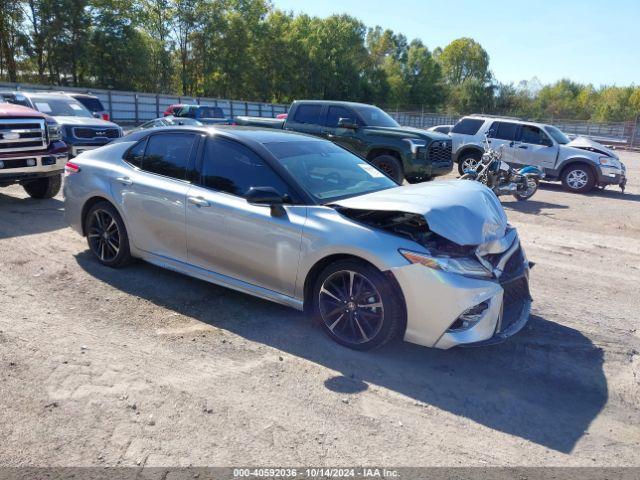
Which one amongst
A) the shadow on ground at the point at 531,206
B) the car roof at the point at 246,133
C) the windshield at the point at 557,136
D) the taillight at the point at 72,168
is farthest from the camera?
the windshield at the point at 557,136

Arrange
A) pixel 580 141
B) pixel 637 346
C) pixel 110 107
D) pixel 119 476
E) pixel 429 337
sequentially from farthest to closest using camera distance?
1. pixel 110 107
2. pixel 580 141
3. pixel 637 346
4. pixel 429 337
5. pixel 119 476

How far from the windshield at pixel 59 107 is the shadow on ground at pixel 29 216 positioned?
4.56 meters

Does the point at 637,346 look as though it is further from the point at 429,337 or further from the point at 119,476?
the point at 119,476

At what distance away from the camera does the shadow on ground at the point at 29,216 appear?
24.5 ft

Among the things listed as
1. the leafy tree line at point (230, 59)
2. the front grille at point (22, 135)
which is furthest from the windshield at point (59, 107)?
the leafy tree line at point (230, 59)

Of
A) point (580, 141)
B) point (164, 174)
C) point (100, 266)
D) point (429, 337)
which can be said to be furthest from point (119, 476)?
point (580, 141)

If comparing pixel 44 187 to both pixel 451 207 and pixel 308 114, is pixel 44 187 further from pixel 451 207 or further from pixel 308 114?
pixel 451 207

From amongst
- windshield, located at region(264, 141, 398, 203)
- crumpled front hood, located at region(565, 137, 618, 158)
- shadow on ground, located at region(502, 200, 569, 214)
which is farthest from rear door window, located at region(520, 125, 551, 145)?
windshield, located at region(264, 141, 398, 203)

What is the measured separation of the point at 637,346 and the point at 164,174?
458 cm

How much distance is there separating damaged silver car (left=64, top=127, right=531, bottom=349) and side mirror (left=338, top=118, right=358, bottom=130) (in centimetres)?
714

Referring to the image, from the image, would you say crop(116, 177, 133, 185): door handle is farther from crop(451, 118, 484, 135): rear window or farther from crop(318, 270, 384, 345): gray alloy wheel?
crop(451, 118, 484, 135): rear window

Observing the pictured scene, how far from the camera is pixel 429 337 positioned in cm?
381

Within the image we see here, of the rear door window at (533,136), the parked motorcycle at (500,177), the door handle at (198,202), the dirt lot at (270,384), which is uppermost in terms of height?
the rear door window at (533,136)

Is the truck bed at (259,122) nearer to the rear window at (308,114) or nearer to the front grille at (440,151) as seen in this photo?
the rear window at (308,114)
